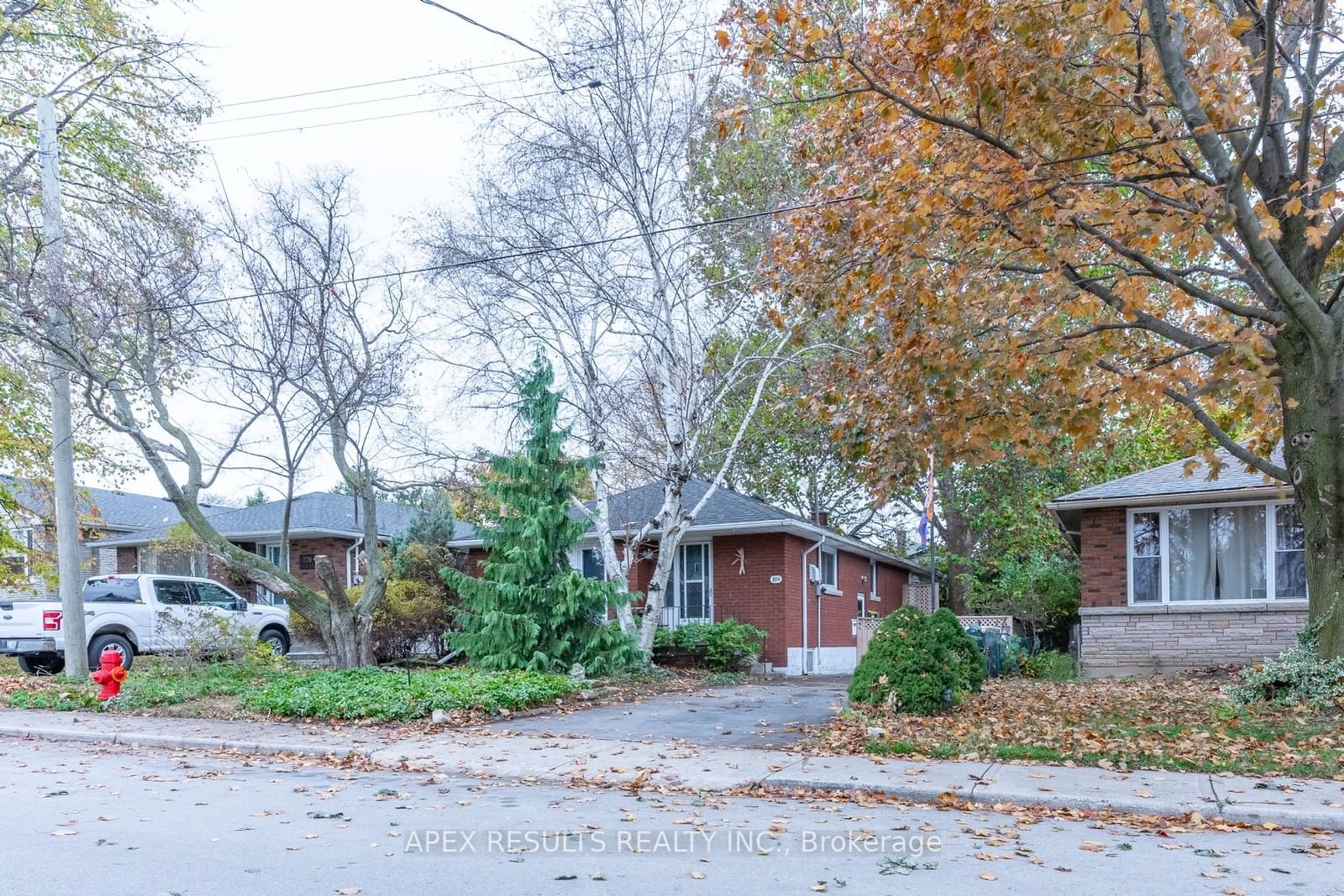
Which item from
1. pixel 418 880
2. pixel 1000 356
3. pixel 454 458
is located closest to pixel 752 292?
pixel 454 458

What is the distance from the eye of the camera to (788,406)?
1791 cm

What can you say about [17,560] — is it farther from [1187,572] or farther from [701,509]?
[1187,572]

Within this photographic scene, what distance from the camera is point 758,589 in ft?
69.7

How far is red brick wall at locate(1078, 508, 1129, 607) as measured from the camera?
17.9 metres

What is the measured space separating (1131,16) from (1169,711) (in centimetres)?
726

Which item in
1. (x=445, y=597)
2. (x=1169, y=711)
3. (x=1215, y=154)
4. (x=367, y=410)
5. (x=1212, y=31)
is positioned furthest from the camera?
(x=445, y=597)

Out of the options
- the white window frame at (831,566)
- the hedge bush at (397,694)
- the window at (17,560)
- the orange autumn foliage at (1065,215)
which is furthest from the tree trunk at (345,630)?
the white window frame at (831,566)

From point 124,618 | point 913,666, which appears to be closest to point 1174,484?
point 913,666

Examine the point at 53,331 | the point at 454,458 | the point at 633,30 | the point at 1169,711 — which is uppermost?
the point at 633,30

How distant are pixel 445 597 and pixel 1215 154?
15911 mm

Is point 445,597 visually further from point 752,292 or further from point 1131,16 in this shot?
point 1131,16

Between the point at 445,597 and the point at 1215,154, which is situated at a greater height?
A: the point at 1215,154

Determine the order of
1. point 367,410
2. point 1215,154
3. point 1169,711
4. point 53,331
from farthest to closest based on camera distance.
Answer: point 367,410 < point 53,331 < point 1169,711 < point 1215,154

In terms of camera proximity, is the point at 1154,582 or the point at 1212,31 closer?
the point at 1212,31
